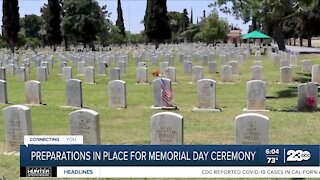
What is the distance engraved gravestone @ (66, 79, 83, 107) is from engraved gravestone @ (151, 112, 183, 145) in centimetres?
656

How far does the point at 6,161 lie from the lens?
8.11m

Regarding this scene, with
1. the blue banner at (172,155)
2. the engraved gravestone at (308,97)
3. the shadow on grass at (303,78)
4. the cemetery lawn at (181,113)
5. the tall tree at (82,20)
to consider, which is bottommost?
the cemetery lawn at (181,113)

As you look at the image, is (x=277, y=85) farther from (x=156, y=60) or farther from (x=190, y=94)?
(x=156, y=60)

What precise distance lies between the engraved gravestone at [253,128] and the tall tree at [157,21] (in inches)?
2095

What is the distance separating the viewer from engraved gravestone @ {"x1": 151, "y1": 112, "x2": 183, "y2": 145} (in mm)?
7777

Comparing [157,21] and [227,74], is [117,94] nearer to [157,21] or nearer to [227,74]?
[227,74]

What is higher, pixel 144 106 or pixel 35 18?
pixel 35 18

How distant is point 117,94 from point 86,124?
5.84 meters

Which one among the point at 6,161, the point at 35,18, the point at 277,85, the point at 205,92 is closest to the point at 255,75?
the point at 277,85

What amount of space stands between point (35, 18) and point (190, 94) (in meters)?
103

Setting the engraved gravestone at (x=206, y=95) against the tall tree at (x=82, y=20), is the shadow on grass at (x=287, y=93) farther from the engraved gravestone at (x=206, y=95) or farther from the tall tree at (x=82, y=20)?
the tall tree at (x=82, y=20)

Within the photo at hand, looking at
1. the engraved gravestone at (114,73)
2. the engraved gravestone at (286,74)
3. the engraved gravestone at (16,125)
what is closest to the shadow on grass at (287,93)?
the engraved gravestone at (286,74)

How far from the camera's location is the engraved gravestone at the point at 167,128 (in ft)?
25.5

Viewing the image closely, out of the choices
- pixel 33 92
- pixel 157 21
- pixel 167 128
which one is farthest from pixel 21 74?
pixel 157 21
